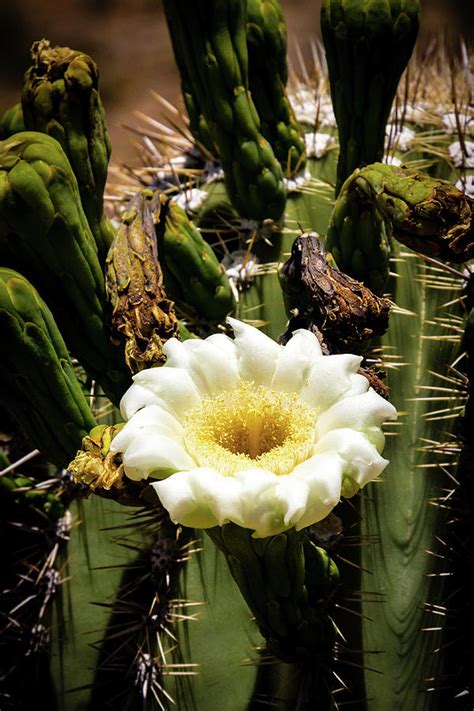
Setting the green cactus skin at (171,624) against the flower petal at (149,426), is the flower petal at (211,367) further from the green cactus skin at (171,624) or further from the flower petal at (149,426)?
the green cactus skin at (171,624)

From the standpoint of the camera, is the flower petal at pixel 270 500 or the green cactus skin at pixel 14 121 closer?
the flower petal at pixel 270 500

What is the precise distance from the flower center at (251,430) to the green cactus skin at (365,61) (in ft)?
1.16

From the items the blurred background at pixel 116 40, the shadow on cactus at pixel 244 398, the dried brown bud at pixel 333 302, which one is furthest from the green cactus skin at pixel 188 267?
the blurred background at pixel 116 40

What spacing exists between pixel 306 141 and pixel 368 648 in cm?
61

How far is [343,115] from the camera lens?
885 millimetres

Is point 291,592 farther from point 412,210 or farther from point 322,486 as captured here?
point 412,210

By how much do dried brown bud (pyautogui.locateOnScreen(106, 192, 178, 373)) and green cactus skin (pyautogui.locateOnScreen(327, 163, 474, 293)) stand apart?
196 mm

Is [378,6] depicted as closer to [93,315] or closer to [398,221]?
[398,221]

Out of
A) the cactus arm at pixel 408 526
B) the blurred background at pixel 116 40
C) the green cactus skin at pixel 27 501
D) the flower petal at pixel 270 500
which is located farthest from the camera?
the blurred background at pixel 116 40

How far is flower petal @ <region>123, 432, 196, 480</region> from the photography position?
22.7 inches

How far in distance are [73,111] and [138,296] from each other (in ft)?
0.62

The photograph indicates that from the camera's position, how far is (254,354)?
0.66 m

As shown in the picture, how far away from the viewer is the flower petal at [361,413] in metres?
0.60

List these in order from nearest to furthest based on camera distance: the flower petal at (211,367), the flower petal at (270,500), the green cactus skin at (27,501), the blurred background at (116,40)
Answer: the flower petal at (270,500) → the flower petal at (211,367) → the green cactus skin at (27,501) → the blurred background at (116,40)
